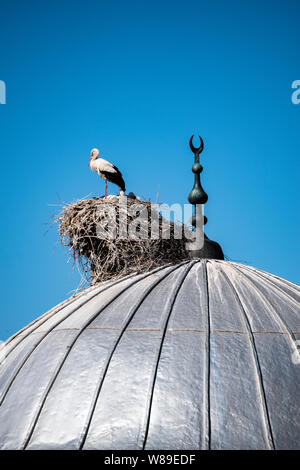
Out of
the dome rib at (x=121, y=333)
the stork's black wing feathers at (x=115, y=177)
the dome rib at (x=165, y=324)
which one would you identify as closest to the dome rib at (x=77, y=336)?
the dome rib at (x=121, y=333)

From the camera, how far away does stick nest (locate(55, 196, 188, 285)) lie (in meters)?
9.42

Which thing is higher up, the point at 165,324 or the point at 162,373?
the point at 165,324

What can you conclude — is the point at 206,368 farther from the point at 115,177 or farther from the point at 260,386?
the point at 115,177

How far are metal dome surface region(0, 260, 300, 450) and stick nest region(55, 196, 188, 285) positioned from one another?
3.17ft

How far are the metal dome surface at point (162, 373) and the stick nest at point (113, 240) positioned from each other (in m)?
0.96

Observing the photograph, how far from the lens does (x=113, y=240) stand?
372 inches

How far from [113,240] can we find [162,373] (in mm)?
3142

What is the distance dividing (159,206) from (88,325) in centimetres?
288

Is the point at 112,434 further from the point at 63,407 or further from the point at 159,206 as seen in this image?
the point at 159,206

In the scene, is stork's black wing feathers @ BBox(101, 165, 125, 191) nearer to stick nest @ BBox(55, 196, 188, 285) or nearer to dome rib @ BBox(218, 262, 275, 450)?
stick nest @ BBox(55, 196, 188, 285)

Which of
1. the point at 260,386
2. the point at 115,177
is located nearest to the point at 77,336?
the point at 260,386

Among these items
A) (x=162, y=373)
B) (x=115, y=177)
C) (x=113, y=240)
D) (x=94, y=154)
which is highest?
(x=94, y=154)

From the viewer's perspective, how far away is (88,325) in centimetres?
772
